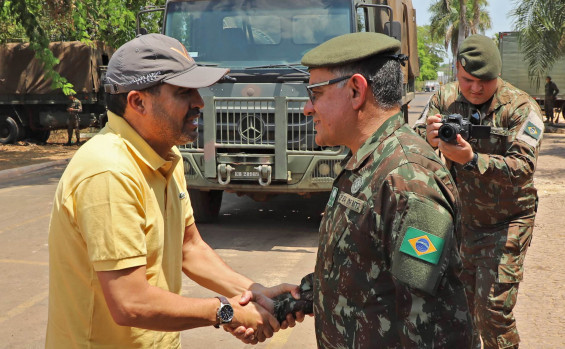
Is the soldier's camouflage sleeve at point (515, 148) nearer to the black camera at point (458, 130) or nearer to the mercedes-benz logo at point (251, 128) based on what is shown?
the black camera at point (458, 130)

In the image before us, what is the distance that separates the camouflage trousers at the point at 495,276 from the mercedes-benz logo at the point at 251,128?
12.3ft

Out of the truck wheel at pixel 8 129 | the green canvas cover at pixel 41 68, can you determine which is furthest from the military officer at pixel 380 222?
the truck wheel at pixel 8 129

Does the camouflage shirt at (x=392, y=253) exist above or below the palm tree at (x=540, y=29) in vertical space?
below

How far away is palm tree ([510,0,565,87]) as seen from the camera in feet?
51.2

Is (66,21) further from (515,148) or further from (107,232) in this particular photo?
(107,232)

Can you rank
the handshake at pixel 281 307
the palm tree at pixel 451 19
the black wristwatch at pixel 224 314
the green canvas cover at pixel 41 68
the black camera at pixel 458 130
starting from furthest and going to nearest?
1. the palm tree at pixel 451 19
2. the green canvas cover at pixel 41 68
3. the black camera at pixel 458 130
4. the handshake at pixel 281 307
5. the black wristwatch at pixel 224 314

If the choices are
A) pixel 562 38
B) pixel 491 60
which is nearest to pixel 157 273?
pixel 491 60

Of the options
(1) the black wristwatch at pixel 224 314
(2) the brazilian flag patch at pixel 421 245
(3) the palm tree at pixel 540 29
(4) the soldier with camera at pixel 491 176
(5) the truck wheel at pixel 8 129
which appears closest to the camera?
(2) the brazilian flag patch at pixel 421 245

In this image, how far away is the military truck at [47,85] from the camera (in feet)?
58.3

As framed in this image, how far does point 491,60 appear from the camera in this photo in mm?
3523

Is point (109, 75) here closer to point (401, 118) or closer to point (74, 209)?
point (74, 209)

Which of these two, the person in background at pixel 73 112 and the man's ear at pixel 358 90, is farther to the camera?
the person in background at pixel 73 112

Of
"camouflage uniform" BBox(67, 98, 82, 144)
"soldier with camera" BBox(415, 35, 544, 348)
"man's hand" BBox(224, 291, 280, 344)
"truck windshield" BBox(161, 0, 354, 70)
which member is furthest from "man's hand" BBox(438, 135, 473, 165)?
"camouflage uniform" BBox(67, 98, 82, 144)

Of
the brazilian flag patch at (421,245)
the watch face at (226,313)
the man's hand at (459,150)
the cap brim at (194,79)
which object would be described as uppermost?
the cap brim at (194,79)
